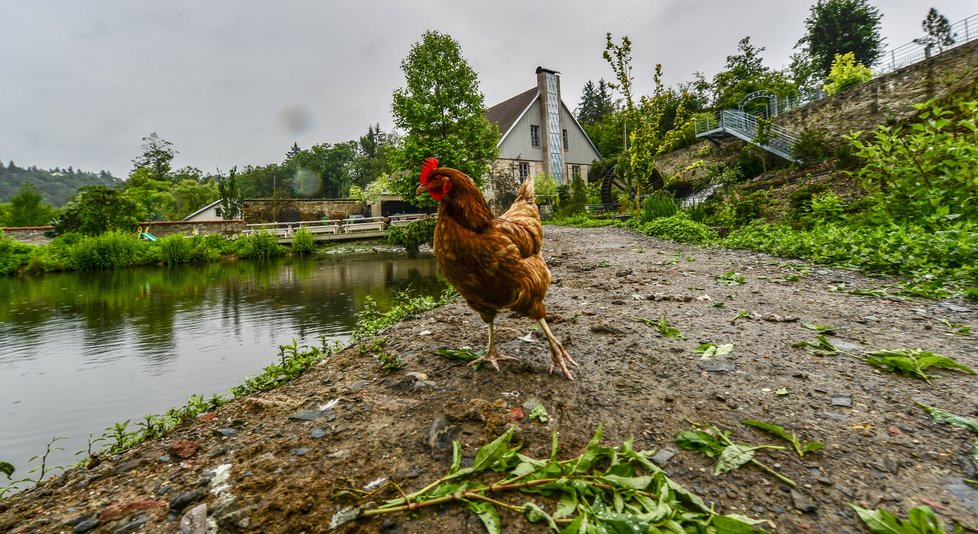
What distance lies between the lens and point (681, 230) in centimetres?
1022

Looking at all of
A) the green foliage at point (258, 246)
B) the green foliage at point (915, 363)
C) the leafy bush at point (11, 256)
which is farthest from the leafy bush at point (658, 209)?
the leafy bush at point (11, 256)

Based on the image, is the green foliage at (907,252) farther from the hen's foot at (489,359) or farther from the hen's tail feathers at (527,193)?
the hen's foot at (489,359)

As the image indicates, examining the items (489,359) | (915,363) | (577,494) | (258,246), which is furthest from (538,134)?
(577,494)

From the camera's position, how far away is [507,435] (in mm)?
1730

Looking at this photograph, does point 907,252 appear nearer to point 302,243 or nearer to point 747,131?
point 747,131

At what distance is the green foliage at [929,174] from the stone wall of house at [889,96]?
618 cm

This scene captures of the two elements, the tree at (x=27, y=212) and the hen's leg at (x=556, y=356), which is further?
the tree at (x=27, y=212)

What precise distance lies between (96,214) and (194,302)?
1977 centimetres

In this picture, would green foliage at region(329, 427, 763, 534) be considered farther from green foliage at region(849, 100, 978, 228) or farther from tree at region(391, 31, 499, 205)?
tree at region(391, 31, 499, 205)

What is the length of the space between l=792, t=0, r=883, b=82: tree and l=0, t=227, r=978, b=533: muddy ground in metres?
46.0

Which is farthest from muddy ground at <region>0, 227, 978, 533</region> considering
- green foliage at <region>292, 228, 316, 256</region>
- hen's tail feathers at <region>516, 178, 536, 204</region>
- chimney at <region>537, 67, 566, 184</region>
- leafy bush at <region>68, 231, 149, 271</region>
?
chimney at <region>537, 67, 566, 184</region>

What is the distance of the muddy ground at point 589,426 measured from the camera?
1.46 m

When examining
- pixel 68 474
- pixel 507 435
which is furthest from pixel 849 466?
pixel 68 474

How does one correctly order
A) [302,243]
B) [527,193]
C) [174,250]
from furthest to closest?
[302,243] → [174,250] → [527,193]
